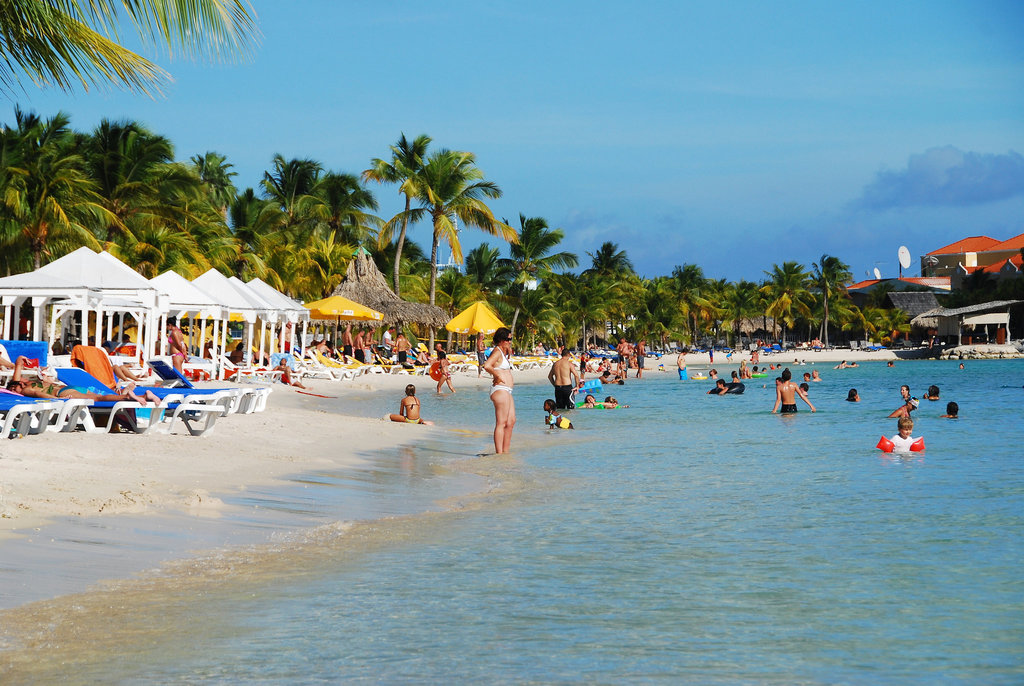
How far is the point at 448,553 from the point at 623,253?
6188 cm

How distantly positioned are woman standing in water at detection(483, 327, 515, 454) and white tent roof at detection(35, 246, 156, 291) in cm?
737

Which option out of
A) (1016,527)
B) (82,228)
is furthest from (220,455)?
(82,228)

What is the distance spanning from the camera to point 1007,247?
303ft

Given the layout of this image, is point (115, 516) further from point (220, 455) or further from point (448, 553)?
point (220, 455)

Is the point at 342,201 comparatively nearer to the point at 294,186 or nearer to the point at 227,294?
the point at 294,186

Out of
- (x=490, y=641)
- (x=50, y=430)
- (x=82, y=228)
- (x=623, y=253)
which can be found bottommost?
(x=490, y=641)

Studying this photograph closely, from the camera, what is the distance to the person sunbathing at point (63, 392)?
10.1 meters

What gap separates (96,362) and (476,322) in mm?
22498

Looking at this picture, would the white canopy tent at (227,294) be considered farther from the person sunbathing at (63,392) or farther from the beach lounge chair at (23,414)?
the beach lounge chair at (23,414)

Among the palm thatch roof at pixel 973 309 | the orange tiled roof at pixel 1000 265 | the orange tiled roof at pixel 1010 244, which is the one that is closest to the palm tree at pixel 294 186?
the palm thatch roof at pixel 973 309

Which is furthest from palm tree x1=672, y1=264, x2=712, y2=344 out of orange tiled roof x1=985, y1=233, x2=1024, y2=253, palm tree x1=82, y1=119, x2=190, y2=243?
palm tree x1=82, y1=119, x2=190, y2=243

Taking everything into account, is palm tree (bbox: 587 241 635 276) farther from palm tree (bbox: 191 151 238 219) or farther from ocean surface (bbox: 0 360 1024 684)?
ocean surface (bbox: 0 360 1024 684)

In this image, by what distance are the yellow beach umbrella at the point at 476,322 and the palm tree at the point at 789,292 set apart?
48664 mm

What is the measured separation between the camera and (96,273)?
1609 centimetres
